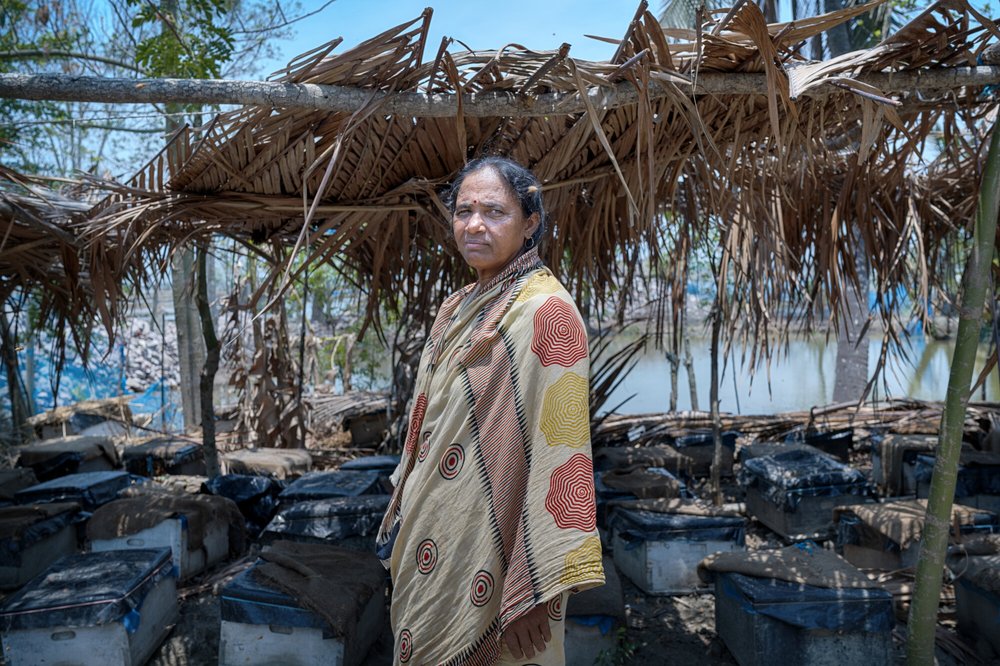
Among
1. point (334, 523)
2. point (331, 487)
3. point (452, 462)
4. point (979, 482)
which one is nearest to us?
point (452, 462)

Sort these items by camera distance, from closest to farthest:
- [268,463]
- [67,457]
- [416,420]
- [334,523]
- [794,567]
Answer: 1. [416,420]
2. [794,567]
3. [334,523]
4. [268,463]
5. [67,457]

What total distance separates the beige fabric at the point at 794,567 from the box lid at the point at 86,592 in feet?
7.23

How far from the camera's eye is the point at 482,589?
155 centimetres

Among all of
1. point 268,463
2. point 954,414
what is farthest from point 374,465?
point 954,414

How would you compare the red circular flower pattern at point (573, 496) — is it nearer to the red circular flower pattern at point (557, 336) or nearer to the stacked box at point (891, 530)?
the red circular flower pattern at point (557, 336)

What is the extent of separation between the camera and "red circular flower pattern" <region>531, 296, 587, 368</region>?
60.8 inches

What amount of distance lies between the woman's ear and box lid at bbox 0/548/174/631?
2088mm

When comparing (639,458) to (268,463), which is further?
(268,463)

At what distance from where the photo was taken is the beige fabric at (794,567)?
2621mm

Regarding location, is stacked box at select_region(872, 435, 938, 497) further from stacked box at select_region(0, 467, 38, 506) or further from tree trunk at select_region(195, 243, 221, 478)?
stacked box at select_region(0, 467, 38, 506)

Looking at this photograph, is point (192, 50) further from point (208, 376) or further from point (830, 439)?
point (830, 439)

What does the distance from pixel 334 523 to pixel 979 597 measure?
8.76 feet

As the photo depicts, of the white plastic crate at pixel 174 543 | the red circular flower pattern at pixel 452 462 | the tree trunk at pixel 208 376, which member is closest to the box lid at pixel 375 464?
the tree trunk at pixel 208 376

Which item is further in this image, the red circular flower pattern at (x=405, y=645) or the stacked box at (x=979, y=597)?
the stacked box at (x=979, y=597)
